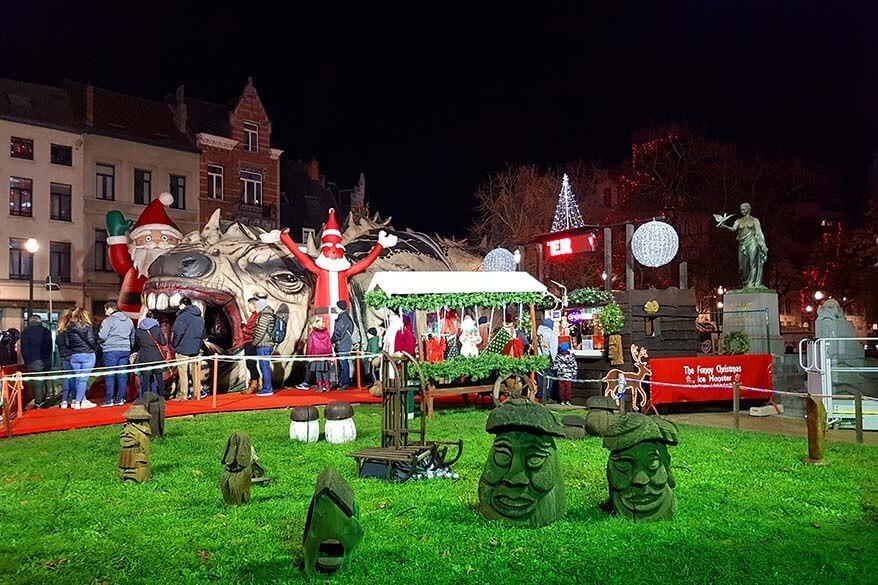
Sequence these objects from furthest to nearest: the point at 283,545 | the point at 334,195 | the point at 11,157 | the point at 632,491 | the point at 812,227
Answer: the point at 334,195 < the point at 812,227 < the point at 11,157 < the point at 632,491 < the point at 283,545

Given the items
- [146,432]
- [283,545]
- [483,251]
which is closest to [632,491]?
[283,545]

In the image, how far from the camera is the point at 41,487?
7.84m

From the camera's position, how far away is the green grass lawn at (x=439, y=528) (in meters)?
5.05

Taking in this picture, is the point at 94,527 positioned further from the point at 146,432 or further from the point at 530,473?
the point at 530,473

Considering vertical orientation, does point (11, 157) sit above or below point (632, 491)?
above

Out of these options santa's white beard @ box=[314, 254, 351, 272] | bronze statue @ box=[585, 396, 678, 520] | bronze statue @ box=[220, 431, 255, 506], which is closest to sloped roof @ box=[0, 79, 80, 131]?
santa's white beard @ box=[314, 254, 351, 272]

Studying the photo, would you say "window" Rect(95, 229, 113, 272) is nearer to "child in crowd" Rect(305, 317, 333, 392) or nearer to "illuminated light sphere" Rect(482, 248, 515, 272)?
"child in crowd" Rect(305, 317, 333, 392)

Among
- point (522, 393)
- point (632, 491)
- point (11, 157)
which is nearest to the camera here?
point (632, 491)

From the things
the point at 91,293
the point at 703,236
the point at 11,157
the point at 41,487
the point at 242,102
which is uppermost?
the point at 242,102

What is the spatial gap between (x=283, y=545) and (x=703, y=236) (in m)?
38.5

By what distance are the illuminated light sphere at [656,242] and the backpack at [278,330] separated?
872cm

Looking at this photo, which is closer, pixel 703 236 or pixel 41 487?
pixel 41 487

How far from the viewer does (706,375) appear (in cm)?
1438

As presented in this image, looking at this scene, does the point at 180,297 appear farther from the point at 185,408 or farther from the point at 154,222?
the point at 154,222
